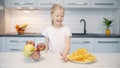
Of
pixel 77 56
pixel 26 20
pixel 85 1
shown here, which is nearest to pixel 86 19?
pixel 85 1

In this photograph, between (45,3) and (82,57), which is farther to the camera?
(45,3)

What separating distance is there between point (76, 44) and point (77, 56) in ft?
5.53

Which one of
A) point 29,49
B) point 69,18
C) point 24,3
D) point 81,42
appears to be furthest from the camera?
point 69,18

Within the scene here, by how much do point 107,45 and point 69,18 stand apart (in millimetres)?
872

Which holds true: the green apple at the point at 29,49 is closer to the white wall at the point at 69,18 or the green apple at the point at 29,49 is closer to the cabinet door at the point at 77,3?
the cabinet door at the point at 77,3

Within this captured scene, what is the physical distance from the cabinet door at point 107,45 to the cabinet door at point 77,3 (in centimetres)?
62

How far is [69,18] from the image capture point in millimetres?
3166

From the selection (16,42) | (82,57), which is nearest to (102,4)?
(16,42)

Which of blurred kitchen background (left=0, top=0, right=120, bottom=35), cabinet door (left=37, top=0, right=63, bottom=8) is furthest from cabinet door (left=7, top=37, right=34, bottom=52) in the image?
cabinet door (left=37, top=0, right=63, bottom=8)

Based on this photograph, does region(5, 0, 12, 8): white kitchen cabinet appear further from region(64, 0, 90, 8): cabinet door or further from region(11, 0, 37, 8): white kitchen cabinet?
region(64, 0, 90, 8): cabinet door

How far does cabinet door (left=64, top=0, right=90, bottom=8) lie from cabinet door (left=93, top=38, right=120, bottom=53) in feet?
2.03

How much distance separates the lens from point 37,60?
998mm

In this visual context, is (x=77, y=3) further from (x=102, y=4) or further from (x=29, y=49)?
(x=29, y=49)

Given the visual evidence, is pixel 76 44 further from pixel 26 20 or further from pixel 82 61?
pixel 82 61
